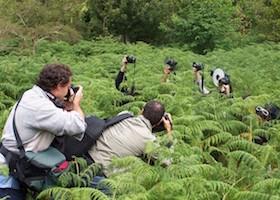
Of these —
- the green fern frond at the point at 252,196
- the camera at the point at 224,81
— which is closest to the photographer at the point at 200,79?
the camera at the point at 224,81

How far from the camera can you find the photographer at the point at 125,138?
617cm

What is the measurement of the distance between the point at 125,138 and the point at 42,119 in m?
0.97

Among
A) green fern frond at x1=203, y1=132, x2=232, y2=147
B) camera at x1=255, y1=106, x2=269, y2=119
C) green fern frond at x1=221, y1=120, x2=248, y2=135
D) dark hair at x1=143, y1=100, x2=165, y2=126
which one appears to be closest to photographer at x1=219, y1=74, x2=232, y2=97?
green fern frond at x1=221, y1=120, x2=248, y2=135

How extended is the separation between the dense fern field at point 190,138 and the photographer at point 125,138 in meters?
0.16

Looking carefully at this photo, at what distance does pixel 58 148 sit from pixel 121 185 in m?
0.72

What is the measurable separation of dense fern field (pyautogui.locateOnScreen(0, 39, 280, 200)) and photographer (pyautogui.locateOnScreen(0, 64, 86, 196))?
0.42 metres

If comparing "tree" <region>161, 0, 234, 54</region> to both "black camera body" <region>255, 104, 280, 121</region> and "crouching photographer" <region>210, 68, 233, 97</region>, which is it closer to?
"crouching photographer" <region>210, 68, 233, 97</region>

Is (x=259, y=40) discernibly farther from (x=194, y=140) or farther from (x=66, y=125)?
(x=66, y=125)

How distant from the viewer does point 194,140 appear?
7984mm

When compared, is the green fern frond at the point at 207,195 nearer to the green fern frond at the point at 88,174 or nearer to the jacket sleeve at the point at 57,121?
the green fern frond at the point at 88,174

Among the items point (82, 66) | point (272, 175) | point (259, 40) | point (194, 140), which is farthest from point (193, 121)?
point (259, 40)

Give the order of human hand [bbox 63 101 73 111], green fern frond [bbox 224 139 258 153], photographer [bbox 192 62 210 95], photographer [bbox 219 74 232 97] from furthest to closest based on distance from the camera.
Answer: photographer [bbox 192 62 210 95]
photographer [bbox 219 74 232 97]
green fern frond [bbox 224 139 258 153]
human hand [bbox 63 101 73 111]

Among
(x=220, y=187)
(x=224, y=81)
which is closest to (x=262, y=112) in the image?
(x=224, y=81)

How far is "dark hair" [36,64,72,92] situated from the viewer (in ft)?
18.8
